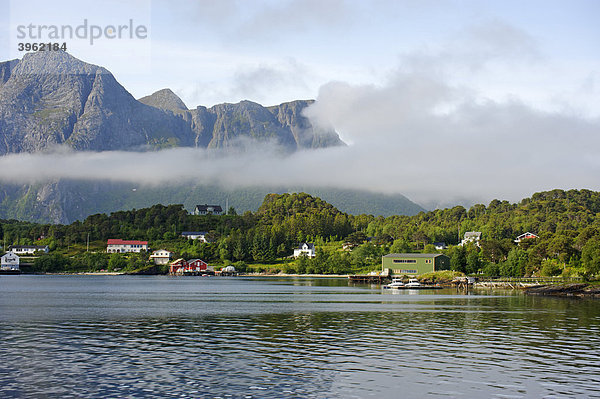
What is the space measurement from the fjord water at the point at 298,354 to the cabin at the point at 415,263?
113736 mm

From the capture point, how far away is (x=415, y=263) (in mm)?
186875

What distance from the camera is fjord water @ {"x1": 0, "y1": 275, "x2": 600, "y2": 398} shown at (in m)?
29.5

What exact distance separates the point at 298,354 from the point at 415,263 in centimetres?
15227

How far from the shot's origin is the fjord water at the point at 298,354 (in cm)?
2950

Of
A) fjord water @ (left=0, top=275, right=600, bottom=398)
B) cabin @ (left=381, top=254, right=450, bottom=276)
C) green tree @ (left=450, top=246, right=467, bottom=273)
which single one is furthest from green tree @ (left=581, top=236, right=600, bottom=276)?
cabin @ (left=381, top=254, right=450, bottom=276)

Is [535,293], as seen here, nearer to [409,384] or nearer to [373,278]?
[373,278]

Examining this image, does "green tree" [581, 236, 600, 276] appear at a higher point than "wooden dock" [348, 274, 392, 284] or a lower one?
higher

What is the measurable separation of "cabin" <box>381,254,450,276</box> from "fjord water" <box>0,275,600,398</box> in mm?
113736

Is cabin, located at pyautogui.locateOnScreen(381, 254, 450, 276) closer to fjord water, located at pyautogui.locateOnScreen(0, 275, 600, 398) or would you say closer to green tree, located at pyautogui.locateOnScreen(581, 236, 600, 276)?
green tree, located at pyautogui.locateOnScreen(581, 236, 600, 276)

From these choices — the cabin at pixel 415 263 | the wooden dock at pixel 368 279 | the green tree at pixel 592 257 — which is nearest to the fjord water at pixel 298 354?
the green tree at pixel 592 257

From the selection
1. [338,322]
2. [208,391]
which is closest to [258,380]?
[208,391]

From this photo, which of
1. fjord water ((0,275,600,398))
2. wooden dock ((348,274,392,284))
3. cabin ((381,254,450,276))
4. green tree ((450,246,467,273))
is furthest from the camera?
cabin ((381,254,450,276))

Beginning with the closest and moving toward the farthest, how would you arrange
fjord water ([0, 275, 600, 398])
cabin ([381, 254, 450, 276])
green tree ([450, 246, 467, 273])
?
fjord water ([0, 275, 600, 398]) → green tree ([450, 246, 467, 273]) → cabin ([381, 254, 450, 276])

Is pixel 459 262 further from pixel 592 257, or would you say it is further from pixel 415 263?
pixel 592 257
